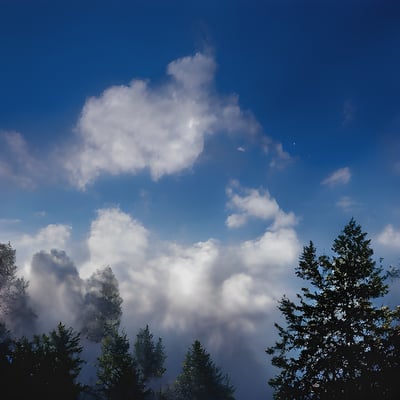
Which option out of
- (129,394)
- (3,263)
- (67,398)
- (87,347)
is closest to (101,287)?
(87,347)

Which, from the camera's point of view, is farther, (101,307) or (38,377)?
(101,307)

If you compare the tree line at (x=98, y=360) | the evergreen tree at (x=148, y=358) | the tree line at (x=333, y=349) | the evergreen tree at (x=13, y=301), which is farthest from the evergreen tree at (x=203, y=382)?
the evergreen tree at (x=13, y=301)

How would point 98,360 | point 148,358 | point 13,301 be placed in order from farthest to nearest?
1. point 13,301
2. point 148,358
3. point 98,360

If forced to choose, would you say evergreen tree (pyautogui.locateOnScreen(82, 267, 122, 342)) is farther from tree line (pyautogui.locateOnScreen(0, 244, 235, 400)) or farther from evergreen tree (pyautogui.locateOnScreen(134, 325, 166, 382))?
evergreen tree (pyautogui.locateOnScreen(134, 325, 166, 382))

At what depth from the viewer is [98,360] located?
133 ft

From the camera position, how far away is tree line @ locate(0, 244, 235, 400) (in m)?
16.4

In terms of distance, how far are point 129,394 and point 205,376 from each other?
16849 millimetres

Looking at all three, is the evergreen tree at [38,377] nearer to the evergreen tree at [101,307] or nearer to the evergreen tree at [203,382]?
the evergreen tree at [203,382]

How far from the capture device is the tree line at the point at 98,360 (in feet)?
53.8

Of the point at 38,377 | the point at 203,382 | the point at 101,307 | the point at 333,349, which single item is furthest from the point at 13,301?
the point at 333,349

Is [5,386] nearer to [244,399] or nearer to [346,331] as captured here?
[346,331]

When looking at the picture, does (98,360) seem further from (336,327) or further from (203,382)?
(336,327)

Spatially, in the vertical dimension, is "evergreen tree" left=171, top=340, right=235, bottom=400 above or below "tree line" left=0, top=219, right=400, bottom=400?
below

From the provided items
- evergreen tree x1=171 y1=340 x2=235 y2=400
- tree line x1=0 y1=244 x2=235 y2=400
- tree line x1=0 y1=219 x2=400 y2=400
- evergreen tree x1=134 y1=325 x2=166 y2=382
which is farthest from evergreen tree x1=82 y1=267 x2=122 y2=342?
tree line x1=0 y1=219 x2=400 y2=400
